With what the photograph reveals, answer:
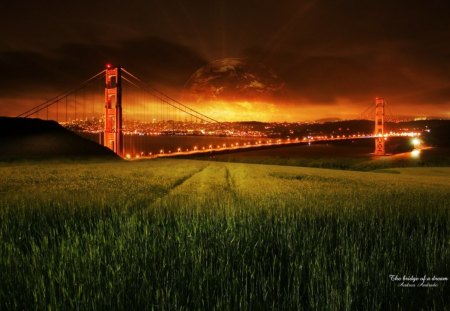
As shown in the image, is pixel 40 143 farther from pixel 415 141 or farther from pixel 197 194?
pixel 415 141

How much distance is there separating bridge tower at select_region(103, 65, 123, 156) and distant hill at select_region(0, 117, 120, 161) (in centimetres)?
282

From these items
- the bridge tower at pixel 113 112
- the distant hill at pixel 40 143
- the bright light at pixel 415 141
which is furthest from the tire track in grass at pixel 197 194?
the bright light at pixel 415 141

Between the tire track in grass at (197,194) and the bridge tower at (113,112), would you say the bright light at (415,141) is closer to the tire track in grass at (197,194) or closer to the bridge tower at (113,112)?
the bridge tower at (113,112)

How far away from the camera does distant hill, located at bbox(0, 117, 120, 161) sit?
3215 centimetres

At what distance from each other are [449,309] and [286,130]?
4849 inches

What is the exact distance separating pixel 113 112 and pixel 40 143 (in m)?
9.81

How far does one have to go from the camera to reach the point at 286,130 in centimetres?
12462

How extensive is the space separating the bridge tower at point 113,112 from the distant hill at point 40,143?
2.82 meters

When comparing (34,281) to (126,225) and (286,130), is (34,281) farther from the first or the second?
(286,130)

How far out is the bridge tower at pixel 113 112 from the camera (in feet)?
136

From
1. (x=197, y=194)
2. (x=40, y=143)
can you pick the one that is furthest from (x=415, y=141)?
(x=197, y=194)

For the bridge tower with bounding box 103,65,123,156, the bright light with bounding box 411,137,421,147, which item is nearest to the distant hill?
the bridge tower with bounding box 103,65,123,156

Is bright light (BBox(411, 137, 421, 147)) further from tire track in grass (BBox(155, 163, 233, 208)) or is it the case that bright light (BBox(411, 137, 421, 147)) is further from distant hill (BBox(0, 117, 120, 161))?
tire track in grass (BBox(155, 163, 233, 208))

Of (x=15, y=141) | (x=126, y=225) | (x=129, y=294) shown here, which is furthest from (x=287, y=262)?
(x=15, y=141)
